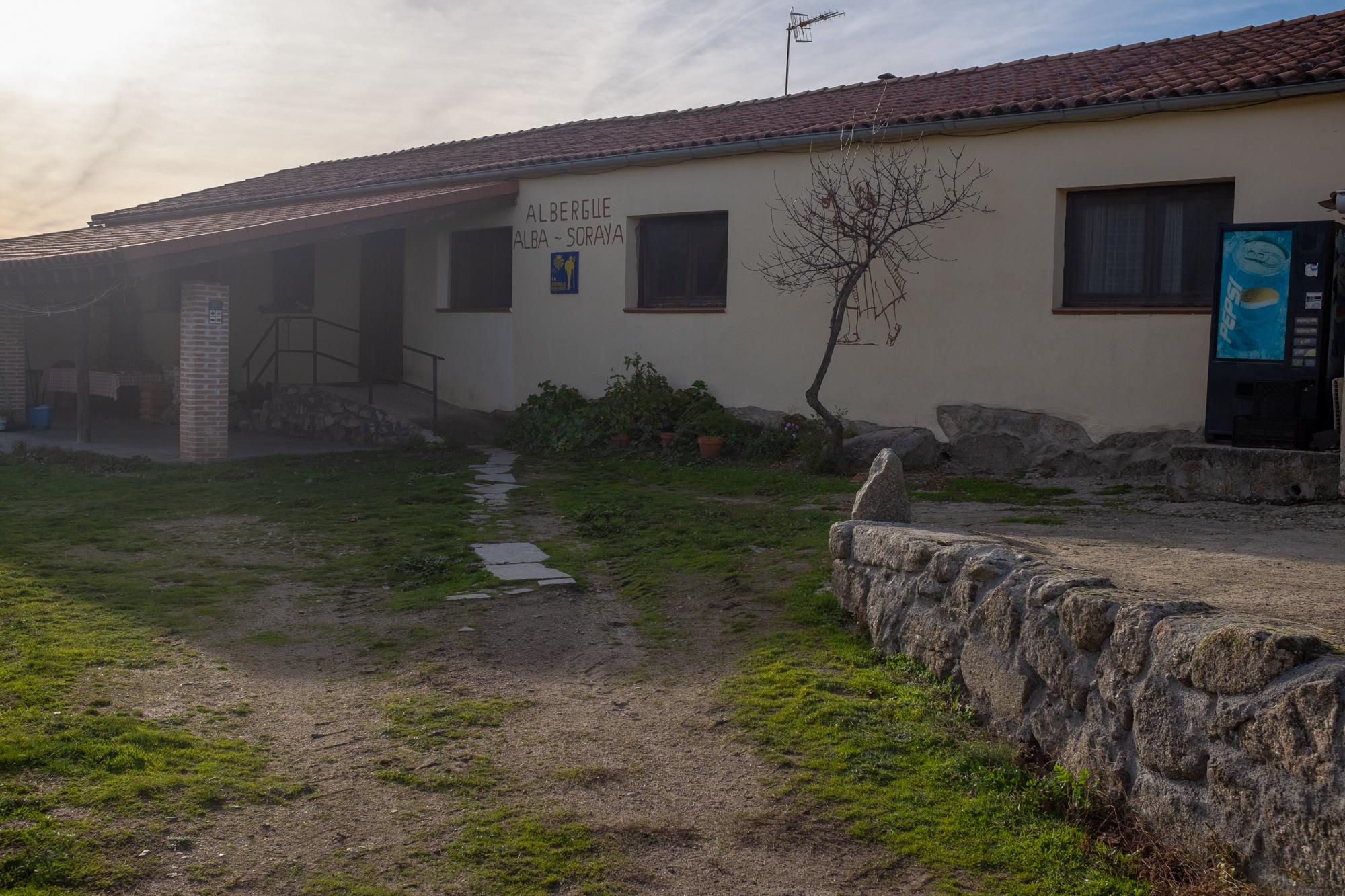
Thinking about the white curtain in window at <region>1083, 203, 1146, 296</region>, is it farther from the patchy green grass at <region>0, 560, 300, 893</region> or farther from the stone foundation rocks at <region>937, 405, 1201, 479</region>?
the patchy green grass at <region>0, 560, 300, 893</region>

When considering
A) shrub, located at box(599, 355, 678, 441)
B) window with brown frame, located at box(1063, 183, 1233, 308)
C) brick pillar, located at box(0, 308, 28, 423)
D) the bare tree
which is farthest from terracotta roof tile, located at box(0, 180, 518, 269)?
window with brown frame, located at box(1063, 183, 1233, 308)

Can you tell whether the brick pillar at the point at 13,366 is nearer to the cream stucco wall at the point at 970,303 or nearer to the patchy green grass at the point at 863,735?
the cream stucco wall at the point at 970,303

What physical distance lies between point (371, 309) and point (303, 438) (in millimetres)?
3564

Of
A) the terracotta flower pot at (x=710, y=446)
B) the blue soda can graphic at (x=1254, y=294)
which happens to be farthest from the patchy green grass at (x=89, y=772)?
the blue soda can graphic at (x=1254, y=294)

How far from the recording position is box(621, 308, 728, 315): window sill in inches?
494

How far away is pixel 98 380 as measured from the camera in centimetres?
1497

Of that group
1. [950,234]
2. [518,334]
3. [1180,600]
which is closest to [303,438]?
[518,334]

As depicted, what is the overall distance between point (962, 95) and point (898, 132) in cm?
113

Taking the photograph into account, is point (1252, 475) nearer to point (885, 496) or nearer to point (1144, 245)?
point (1144, 245)

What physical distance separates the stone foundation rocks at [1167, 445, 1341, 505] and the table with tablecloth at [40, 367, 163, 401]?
12.9 m

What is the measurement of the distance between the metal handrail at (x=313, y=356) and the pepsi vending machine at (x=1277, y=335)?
932 cm

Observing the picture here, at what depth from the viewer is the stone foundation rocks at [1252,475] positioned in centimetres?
756

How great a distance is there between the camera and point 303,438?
47.8 feet

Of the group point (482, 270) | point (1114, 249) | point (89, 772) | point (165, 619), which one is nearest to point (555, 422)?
point (482, 270)
